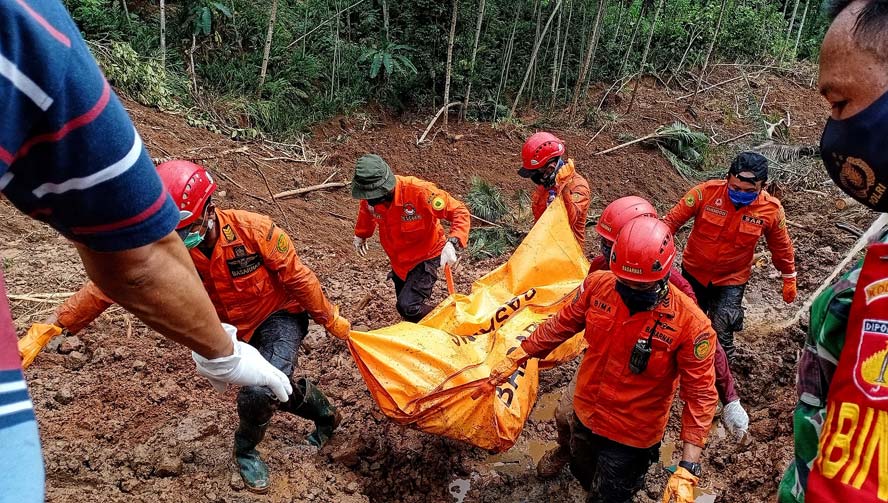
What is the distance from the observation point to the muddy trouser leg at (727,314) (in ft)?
15.4

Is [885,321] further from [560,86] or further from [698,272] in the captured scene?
[560,86]

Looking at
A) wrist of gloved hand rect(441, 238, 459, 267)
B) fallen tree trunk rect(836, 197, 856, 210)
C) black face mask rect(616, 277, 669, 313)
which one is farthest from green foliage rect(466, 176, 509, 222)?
black face mask rect(616, 277, 669, 313)

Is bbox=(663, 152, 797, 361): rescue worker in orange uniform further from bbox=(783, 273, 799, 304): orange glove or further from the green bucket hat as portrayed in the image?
the green bucket hat

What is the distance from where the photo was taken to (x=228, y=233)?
3227mm

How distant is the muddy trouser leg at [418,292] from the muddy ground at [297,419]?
0.54 meters

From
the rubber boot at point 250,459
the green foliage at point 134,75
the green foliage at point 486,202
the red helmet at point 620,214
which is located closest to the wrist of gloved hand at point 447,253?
the red helmet at point 620,214

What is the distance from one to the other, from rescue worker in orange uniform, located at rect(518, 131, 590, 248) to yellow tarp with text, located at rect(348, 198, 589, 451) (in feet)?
1.25

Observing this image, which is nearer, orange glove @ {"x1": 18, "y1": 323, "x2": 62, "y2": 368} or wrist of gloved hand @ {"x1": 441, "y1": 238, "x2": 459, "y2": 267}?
orange glove @ {"x1": 18, "y1": 323, "x2": 62, "y2": 368}

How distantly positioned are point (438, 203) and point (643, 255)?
217 cm

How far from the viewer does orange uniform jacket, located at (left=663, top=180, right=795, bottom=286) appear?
14.7ft

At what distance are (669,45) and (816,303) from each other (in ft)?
53.3

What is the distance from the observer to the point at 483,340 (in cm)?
398

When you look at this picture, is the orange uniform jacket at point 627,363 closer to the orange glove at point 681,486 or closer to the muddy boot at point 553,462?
the orange glove at point 681,486

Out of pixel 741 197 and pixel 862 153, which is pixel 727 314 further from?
pixel 862 153
